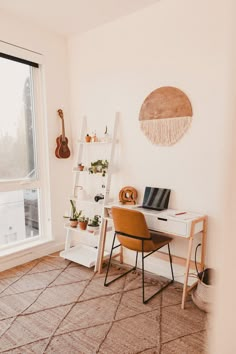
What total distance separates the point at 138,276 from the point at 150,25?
2.52 m

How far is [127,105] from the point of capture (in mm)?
2795

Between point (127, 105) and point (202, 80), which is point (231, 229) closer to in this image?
point (202, 80)

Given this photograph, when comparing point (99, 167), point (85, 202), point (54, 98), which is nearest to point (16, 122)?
point (54, 98)

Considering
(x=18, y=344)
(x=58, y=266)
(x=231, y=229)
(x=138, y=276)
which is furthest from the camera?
(x=58, y=266)

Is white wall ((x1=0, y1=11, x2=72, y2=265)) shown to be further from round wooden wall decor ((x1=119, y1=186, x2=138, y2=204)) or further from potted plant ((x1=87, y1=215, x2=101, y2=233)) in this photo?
round wooden wall decor ((x1=119, y1=186, x2=138, y2=204))

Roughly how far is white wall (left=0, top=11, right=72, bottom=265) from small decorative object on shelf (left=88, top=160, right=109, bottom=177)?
22.0 inches

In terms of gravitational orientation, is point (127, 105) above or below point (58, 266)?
above

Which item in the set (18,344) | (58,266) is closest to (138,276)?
(58,266)

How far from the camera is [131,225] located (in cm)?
221

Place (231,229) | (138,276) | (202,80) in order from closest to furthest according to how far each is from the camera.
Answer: (231,229), (202,80), (138,276)

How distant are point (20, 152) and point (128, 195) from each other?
1343 mm

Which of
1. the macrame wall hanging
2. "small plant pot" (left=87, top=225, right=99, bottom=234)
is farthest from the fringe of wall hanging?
"small plant pot" (left=87, top=225, right=99, bottom=234)

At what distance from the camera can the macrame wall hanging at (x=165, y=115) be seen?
240 centimetres

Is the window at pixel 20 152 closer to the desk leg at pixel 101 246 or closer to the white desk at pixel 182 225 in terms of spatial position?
the desk leg at pixel 101 246
